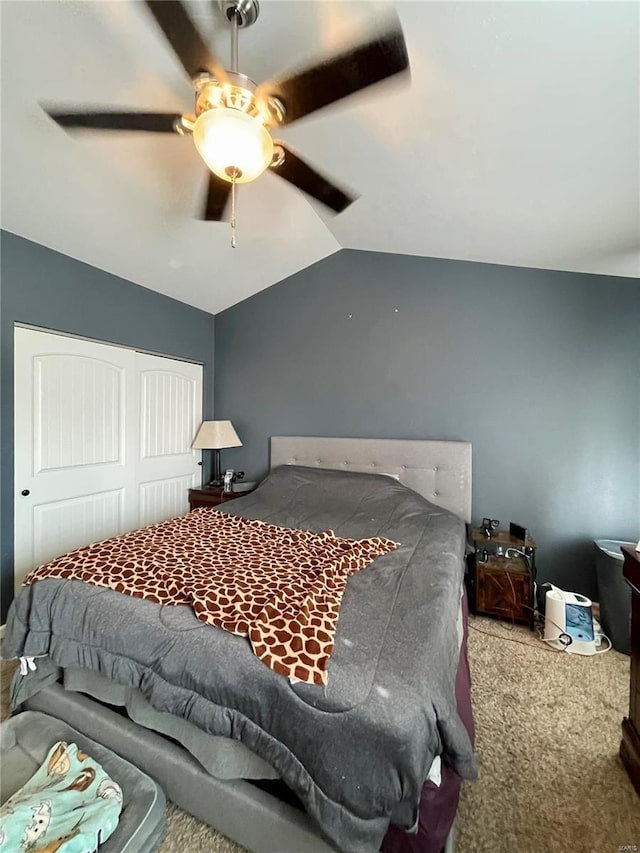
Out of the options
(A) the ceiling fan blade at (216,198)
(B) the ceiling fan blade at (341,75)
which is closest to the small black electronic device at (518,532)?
(B) the ceiling fan blade at (341,75)

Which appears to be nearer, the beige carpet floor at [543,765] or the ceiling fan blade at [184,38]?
the ceiling fan blade at [184,38]

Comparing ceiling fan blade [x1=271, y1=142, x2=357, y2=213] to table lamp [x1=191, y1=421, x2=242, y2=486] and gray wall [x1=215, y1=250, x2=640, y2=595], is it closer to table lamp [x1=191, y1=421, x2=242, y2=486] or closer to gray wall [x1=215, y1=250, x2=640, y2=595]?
gray wall [x1=215, y1=250, x2=640, y2=595]

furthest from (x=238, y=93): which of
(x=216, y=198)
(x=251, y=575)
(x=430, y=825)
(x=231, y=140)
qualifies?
(x=430, y=825)

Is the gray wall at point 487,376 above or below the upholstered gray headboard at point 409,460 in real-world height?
above

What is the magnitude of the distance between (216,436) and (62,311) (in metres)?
1.52

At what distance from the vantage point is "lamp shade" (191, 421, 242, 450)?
11.2ft

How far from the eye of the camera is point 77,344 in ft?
8.55

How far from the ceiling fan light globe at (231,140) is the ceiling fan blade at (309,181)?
0.26 m

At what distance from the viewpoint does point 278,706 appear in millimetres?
979

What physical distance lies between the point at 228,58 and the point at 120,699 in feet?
→ 7.92

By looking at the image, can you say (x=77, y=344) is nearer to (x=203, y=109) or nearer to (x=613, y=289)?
(x=203, y=109)

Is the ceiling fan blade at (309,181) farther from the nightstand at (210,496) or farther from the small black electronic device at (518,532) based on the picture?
the nightstand at (210,496)

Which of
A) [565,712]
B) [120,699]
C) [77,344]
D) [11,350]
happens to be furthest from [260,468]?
[565,712]

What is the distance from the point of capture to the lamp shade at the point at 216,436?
134 inches
